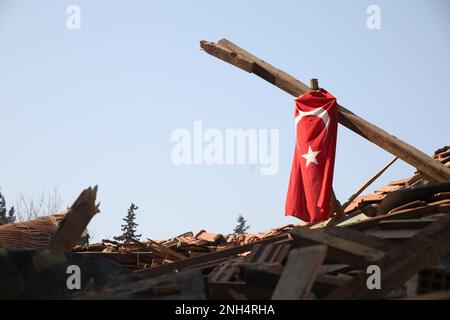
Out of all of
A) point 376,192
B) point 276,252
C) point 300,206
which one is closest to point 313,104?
point 300,206

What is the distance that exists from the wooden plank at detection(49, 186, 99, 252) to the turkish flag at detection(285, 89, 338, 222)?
190 inches

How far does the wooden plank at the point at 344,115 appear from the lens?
892 centimetres

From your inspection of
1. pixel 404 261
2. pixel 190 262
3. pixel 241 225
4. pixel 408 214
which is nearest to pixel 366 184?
pixel 408 214

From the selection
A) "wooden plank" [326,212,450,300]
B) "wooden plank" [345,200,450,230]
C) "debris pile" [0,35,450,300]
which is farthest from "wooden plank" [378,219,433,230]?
"wooden plank" [326,212,450,300]

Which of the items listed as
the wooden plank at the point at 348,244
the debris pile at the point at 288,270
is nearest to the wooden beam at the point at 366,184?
the debris pile at the point at 288,270

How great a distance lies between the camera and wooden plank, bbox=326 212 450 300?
13.2 ft

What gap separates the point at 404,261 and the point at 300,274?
0.75m

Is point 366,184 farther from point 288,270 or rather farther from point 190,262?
point 288,270

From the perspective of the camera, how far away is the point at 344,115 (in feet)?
31.8

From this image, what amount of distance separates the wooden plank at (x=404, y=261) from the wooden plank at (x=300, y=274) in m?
0.18

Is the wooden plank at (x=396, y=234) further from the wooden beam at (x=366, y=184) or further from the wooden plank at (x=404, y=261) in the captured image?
the wooden beam at (x=366, y=184)

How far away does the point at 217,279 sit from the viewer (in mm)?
4965
